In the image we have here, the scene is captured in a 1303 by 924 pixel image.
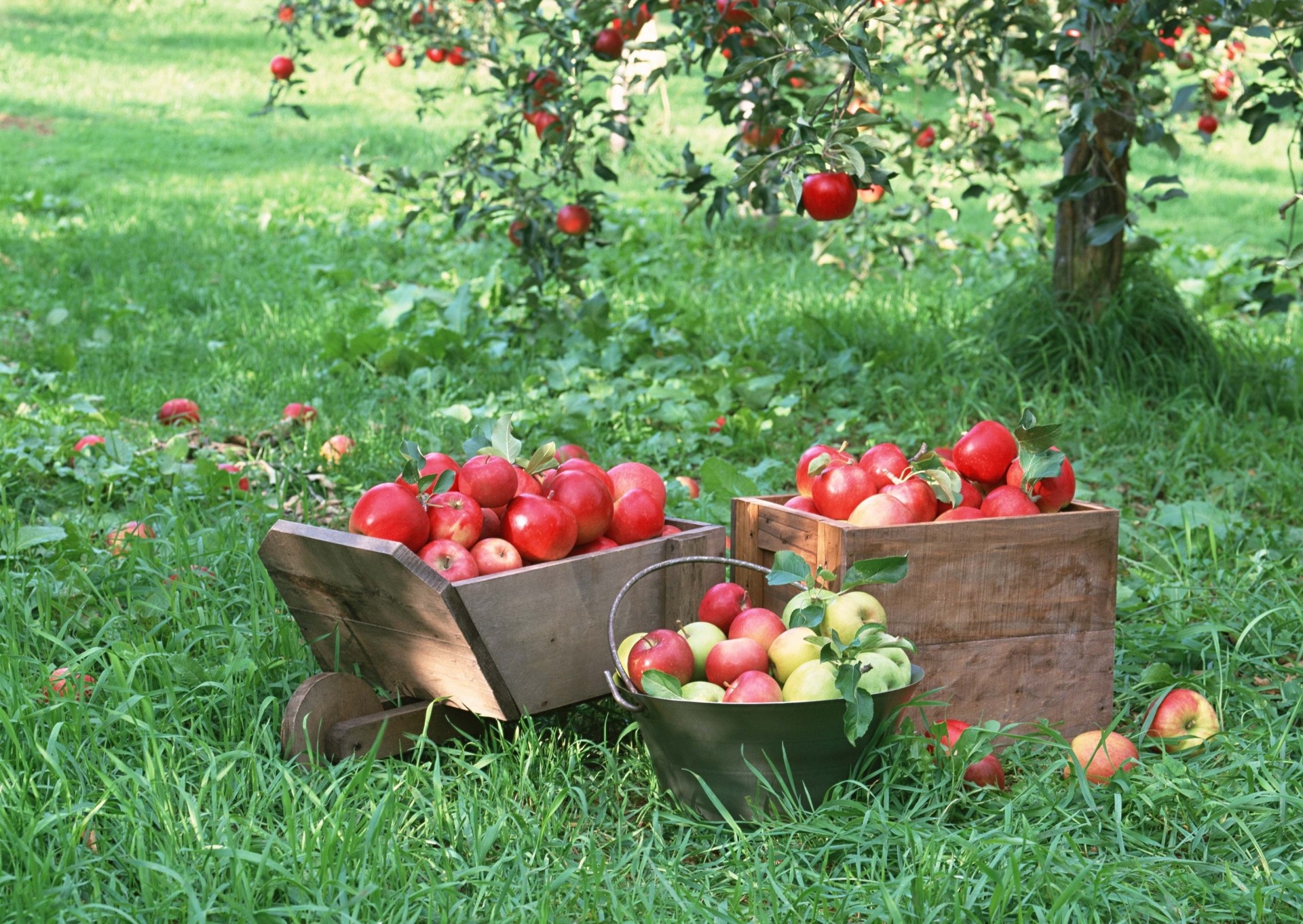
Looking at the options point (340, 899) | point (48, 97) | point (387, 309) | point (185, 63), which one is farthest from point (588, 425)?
point (185, 63)

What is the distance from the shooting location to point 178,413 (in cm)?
411

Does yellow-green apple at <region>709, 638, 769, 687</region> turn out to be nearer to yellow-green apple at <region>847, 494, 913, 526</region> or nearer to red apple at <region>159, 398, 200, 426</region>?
yellow-green apple at <region>847, 494, 913, 526</region>

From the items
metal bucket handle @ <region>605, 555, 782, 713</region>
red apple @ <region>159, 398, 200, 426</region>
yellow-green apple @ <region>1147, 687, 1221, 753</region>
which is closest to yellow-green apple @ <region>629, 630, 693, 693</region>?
metal bucket handle @ <region>605, 555, 782, 713</region>

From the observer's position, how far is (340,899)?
5.11ft

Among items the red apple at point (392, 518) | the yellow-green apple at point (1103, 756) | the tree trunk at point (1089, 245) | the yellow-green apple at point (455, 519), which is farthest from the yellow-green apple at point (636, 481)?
the tree trunk at point (1089, 245)

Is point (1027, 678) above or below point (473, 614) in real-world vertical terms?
below

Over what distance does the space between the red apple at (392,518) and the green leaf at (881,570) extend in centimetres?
78


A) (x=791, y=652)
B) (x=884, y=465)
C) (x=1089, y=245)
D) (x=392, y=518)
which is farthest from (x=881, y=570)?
(x=1089, y=245)

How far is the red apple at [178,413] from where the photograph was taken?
4105 mm

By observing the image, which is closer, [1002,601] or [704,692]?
[704,692]

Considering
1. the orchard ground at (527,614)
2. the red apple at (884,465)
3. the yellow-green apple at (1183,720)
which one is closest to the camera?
the orchard ground at (527,614)

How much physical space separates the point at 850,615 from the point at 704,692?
28cm

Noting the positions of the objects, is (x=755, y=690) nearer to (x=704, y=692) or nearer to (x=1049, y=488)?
(x=704, y=692)

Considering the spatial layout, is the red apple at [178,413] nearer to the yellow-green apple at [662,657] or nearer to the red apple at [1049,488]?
the yellow-green apple at [662,657]
